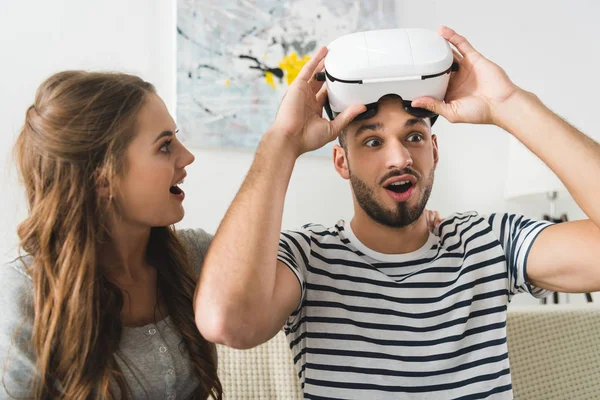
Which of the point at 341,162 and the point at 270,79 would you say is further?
the point at 270,79

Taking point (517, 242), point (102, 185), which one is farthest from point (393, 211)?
point (102, 185)

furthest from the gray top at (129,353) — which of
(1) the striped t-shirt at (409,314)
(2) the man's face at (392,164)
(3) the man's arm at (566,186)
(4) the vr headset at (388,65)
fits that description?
(3) the man's arm at (566,186)

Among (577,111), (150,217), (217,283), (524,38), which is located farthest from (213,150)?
(577,111)

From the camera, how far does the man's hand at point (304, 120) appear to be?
1.17m

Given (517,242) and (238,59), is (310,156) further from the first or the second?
(517,242)

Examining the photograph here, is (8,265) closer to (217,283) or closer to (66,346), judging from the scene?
(66,346)

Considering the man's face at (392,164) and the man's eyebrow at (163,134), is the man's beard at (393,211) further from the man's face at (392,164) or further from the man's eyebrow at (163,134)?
the man's eyebrow at (163,134)

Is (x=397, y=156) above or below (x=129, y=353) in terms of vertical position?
above

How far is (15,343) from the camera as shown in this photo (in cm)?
101

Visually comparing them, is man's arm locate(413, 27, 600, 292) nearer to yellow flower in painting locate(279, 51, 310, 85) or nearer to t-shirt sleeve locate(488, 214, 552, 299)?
t-shirt sleeve locate(488, 214, 552, 299)

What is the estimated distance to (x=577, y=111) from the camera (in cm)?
262

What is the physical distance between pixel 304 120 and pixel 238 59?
3.51 feet

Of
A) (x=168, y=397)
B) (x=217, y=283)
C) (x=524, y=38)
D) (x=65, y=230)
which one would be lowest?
(x=168, y=397)

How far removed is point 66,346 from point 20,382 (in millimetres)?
107
